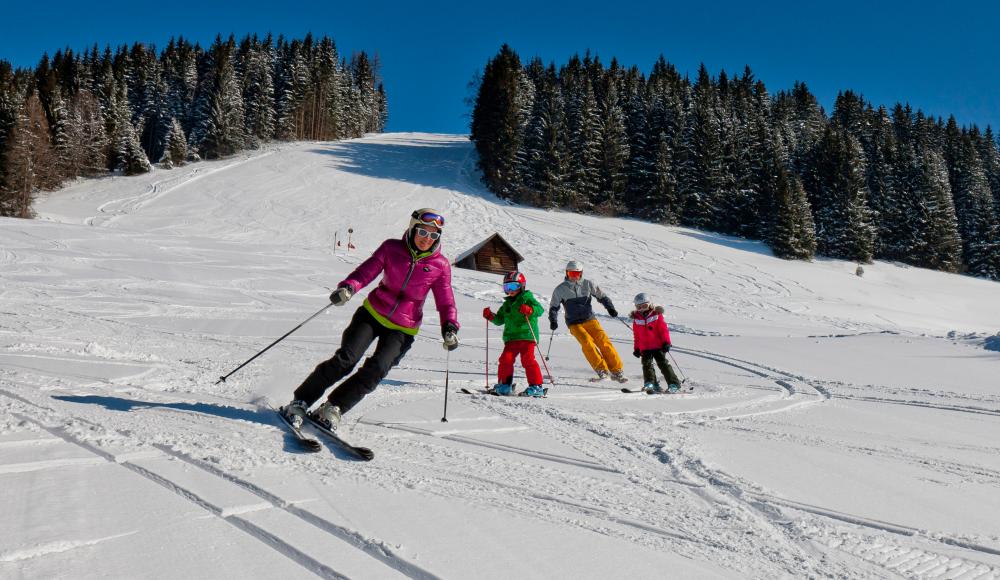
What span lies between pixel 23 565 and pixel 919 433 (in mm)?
5759

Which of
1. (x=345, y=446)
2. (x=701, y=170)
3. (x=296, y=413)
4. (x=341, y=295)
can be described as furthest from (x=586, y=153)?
(x=345, y=446)

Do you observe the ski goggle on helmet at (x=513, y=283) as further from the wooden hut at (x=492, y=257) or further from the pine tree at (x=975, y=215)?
the pine tree at (x=975, y=215)

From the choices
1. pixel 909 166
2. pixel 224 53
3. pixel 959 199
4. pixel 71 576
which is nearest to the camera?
pixel 71 576

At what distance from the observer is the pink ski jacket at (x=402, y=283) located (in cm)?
421

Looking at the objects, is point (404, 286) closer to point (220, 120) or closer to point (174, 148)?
point (174, 148)

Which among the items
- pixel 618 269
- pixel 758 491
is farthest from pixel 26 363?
pixel 618 269

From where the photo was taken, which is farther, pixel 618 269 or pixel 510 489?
pixel 618 269

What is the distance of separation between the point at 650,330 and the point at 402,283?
4.47m

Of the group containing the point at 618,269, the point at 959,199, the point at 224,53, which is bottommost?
the point at 618,269

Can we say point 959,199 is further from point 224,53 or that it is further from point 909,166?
point 224,53

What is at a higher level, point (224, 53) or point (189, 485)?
point (224, 53)

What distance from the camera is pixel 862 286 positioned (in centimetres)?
3653

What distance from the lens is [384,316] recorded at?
13.8ft

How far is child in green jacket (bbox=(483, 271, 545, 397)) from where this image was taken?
22.0 ft
